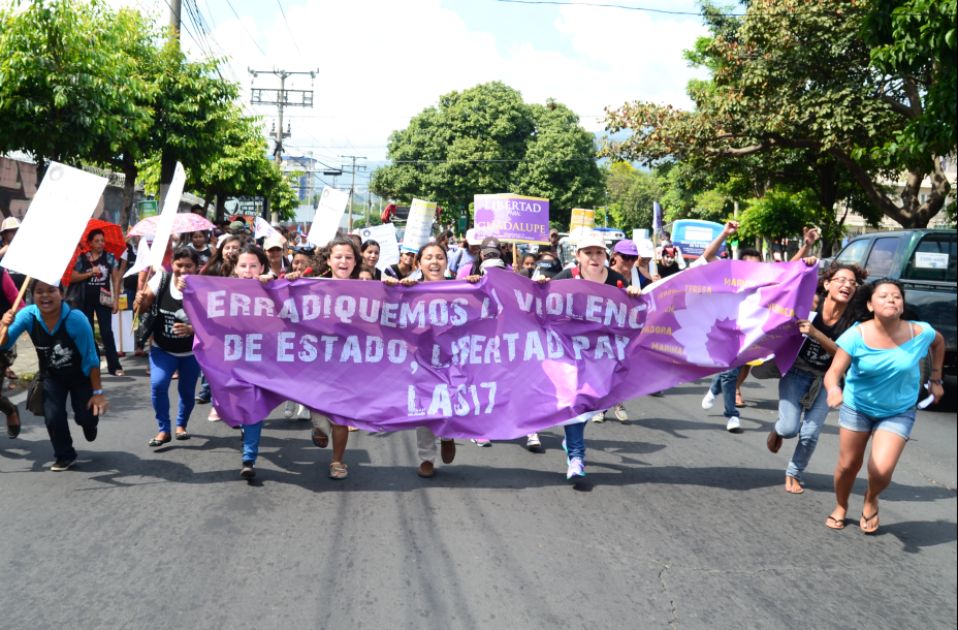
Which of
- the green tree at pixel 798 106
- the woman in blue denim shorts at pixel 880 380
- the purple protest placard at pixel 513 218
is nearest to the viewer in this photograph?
the woman in blue denim shorts at pixel 880 380

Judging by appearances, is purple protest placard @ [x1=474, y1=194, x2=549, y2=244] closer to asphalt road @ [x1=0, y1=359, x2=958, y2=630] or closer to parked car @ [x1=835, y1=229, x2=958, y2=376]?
parked car @ [x1=835, y1=229, x2=958, y2=376]

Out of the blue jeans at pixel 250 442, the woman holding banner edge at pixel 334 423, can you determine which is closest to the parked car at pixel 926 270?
the woman holding banner edge at pixel 334 423

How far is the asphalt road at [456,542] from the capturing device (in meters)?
4.04

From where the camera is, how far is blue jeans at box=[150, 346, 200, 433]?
6.90 m

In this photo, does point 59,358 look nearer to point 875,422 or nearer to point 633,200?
point 875,422

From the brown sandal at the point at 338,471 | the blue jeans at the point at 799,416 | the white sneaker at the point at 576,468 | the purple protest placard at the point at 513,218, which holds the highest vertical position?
the purple protest placard at the point at 513,218

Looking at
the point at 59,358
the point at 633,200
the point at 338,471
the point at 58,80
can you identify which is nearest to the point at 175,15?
the point at 58,80

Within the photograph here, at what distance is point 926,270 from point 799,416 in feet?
17.6

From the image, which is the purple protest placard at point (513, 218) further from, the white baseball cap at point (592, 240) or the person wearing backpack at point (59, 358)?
the person wearing backpack at point (59, 358)

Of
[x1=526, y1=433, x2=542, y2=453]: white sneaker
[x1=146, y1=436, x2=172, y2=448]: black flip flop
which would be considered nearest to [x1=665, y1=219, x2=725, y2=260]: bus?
[x1=526, y1=433, x2=542, y2=453]: white sneaker

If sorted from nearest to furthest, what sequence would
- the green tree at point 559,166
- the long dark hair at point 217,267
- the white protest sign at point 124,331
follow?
the long dark hair at point 217,267
the white protest sign at point 124,331
the green tree at point 559,166

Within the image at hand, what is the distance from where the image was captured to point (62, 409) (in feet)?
20.5

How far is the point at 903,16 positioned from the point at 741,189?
2295cm

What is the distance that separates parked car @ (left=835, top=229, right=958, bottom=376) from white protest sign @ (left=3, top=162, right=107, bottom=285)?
844cm
